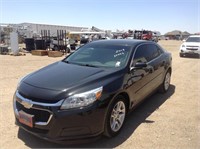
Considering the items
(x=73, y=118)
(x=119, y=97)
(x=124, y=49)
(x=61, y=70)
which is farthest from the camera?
(x=124, y=49)

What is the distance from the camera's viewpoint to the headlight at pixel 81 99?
3.35 meters

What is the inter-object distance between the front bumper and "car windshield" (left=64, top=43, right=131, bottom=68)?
135 cm

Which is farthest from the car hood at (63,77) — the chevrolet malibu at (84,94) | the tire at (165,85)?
the tire at (165,85)

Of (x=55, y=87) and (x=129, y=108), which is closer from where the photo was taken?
(x=55, y=87)

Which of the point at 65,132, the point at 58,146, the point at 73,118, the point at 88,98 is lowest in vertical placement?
the point at 58,146

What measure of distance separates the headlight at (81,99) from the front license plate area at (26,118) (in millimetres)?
528

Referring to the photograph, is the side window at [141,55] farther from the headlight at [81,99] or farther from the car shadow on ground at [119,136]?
the headlight at [81,99]

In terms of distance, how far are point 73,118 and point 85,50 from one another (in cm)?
235

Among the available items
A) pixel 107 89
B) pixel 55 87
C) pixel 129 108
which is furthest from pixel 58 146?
pixel 129 108

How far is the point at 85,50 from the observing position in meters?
5.36

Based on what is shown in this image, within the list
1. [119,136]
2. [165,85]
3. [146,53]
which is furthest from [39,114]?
[165,85]

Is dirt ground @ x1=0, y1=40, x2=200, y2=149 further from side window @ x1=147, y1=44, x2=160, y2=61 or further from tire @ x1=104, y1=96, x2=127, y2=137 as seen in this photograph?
side window @ x1=147, y1=44, x2=160, y2=61

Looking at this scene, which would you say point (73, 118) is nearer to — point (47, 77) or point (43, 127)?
point (43, 127)

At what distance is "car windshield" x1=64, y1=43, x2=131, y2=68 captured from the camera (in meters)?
4.66
